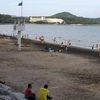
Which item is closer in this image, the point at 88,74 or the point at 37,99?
the point at 37,99

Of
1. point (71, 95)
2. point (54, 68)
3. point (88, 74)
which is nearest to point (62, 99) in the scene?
point (71, 95)

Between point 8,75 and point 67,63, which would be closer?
point 8,75

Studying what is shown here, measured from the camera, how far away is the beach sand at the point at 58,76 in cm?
2085

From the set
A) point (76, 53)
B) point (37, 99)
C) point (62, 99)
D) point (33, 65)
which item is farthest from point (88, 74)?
point (76, 53)

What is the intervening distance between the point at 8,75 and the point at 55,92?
252 inches

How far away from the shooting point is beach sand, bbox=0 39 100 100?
20.8 m

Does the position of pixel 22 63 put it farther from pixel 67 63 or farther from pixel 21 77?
pixel 21 77

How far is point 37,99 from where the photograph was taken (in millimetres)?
16703

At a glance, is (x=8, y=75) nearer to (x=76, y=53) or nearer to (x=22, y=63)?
(x=22, y=63)

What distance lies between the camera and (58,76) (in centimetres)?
2622

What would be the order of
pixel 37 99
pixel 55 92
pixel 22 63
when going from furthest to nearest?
pixel 22 63
pixel 55 92
pixel 37 99

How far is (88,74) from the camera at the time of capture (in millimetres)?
27438

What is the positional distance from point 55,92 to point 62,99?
168 centimetres

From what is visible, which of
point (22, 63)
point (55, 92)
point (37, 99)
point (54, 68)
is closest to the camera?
point (37, 99)
